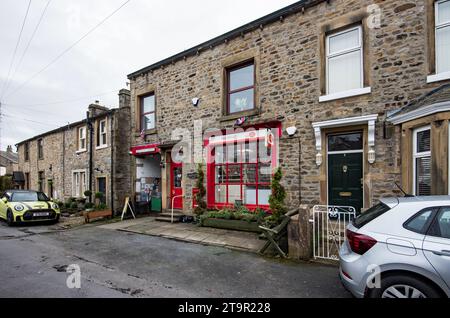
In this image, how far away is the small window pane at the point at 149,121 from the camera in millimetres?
11992

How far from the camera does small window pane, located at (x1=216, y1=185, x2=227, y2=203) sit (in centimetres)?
959

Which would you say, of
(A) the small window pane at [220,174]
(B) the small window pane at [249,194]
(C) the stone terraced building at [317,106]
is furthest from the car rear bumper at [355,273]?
(A) the small window pane at [220,174]

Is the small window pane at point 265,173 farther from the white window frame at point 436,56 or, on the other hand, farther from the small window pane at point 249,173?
the white window frame at point 436,56

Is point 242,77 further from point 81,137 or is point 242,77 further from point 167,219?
point 81,137

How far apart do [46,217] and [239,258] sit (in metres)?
9.52

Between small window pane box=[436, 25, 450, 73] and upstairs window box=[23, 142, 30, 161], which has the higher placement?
small window pane box=[436, 25, 450, 73]

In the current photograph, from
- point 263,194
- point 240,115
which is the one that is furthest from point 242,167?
point 240,115

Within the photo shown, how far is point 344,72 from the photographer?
7129 mm

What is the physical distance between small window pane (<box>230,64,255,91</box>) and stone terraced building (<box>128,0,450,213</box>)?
0.14 feet

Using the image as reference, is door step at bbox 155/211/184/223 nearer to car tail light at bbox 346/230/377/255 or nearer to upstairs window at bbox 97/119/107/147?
upstairs window at bbox 97/119/107/147

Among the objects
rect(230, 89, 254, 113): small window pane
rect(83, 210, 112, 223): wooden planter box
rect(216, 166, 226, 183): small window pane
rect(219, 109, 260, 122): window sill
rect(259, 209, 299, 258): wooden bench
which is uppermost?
rect(230, 89, 254, 113): small window pane

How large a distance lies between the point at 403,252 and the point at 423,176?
400 centimetres

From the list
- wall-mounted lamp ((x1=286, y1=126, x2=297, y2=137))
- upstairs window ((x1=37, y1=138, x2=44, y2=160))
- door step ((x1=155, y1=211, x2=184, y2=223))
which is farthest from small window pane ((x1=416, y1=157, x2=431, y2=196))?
upstairs window ((x1=37, y1=138, x2=44, y2=160))
